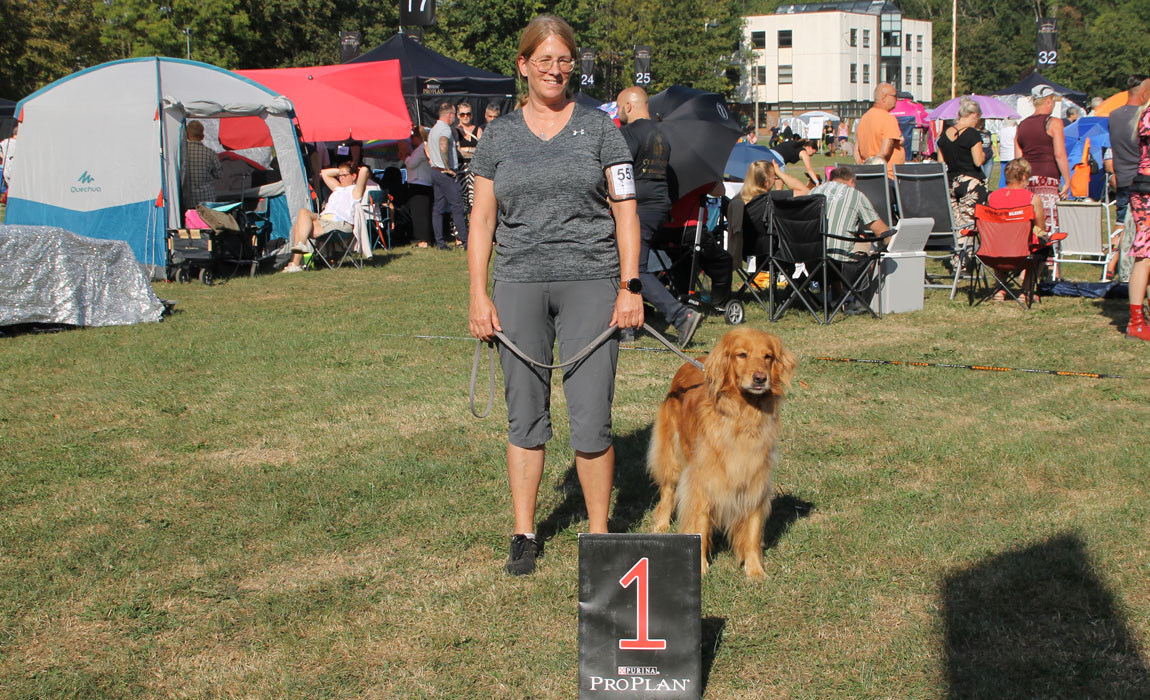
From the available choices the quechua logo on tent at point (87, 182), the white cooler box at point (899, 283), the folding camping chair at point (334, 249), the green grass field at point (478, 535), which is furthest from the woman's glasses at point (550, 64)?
the quechua logo on tent at point (87, 182)

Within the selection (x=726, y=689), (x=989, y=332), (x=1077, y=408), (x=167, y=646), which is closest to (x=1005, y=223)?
(x=989, y=332)

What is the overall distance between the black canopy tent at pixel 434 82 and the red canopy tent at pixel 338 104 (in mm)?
2728

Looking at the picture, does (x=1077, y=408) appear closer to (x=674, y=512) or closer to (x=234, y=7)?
(x=674, y=512)

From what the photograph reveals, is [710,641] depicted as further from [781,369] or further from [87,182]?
[87,182]

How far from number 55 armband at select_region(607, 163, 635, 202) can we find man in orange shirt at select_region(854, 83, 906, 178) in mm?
8765

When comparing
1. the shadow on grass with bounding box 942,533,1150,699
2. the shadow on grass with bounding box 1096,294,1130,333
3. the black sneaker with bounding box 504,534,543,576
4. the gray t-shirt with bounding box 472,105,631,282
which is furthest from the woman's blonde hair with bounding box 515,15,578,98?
the shadow on grass with bounding box 1096,294,1130,333

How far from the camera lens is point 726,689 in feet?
9.94

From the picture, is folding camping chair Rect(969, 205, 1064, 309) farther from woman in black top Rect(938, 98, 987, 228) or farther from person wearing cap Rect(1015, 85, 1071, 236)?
person wearing cap Rect(1015, 85, 1071, 236)

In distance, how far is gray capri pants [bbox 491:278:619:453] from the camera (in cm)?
350

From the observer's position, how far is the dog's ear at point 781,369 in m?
3.65

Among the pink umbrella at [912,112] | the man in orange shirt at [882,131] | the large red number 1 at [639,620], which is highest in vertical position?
the pink umbrella at [912,112]

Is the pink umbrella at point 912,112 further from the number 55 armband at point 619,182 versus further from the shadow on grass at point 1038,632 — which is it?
the number 55 armband at point 619,182

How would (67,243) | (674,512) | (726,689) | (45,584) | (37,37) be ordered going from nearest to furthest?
1. (726,689)
2. (45,584)
3. (674,512)
4. (67,243)
5. (37,37)

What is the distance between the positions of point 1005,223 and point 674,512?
658cm
